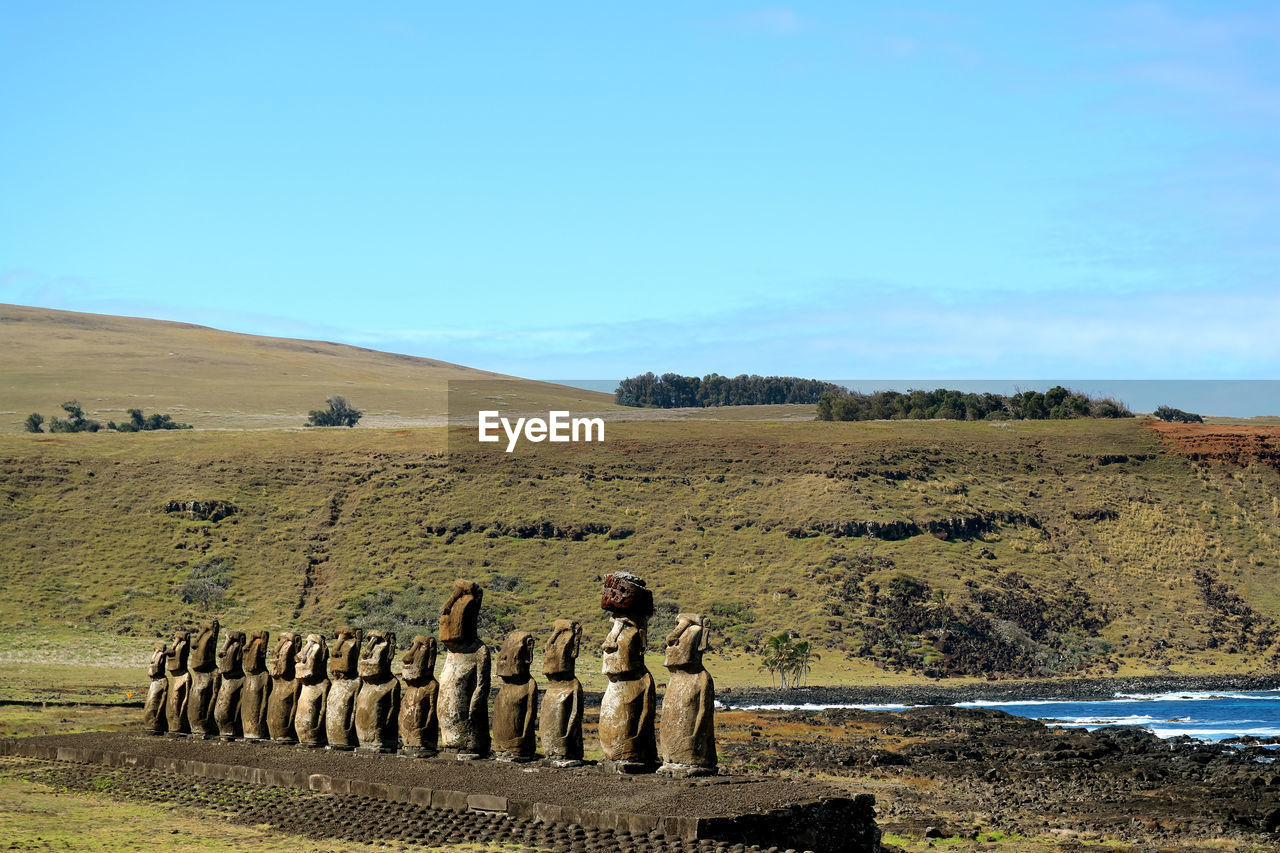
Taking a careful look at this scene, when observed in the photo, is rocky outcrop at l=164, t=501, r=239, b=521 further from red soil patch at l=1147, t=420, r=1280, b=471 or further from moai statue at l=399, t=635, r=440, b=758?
moai statue at l=399, t=635, r=440, b=758

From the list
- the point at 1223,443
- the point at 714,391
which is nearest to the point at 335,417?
the point at 714,391

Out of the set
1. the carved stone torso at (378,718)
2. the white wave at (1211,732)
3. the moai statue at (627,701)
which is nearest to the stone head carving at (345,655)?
the carved stone torso at (378,718)

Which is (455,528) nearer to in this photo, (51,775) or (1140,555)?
(1140,555)

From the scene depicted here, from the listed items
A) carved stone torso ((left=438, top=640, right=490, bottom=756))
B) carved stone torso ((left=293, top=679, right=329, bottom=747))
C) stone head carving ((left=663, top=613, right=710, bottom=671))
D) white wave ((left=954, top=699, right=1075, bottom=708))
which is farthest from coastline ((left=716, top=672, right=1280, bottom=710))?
stone head carving ((left=663, top=613, right=710, bottom=671))

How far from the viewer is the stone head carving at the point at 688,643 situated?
18953mm

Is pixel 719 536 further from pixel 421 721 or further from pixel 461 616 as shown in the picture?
pixel 461 616

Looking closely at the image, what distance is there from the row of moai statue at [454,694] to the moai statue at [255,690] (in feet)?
0.08

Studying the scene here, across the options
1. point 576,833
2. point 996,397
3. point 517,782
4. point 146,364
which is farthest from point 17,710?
point 146,364

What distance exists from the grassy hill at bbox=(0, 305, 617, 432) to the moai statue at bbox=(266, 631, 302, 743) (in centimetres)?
10992

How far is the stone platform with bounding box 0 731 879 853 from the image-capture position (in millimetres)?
16359

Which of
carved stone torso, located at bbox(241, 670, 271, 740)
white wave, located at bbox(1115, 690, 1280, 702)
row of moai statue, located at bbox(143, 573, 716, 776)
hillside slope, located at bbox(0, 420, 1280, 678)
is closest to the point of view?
row of moai statue, located at bbox(143, 573, 716, 776)

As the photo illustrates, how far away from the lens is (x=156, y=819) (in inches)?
747

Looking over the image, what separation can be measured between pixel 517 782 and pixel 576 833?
2605mm

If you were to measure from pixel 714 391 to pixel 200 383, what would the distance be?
60.4m
